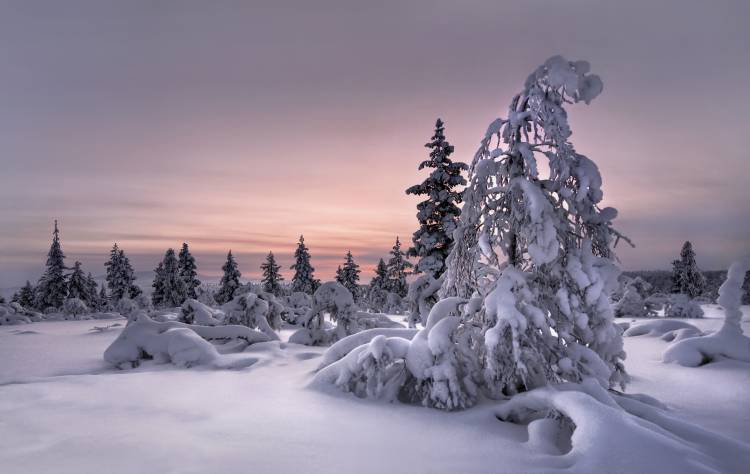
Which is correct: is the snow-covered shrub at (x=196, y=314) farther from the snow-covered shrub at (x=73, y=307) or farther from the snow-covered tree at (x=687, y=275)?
the snow-covered tree at (x=687, y=275)

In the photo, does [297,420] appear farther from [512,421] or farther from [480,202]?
[480,202]

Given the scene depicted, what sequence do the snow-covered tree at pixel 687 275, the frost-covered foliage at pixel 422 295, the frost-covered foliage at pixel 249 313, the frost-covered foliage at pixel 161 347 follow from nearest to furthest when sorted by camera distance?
the frost-covered foliage at pixel 161 347, the frost-covered foliage at pixel 422 295, the frost-covered foliage at pixel 249 313, the snow-covered tree at pixel 687 275

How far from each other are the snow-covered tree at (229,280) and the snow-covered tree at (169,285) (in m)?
6.56

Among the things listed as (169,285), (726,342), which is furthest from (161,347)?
(169,285)

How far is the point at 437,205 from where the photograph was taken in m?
17.1

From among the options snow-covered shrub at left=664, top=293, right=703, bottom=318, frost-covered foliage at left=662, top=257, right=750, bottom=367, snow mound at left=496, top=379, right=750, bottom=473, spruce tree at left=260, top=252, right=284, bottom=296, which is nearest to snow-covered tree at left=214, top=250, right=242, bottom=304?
spruce tree at left=260, top=252, right=284, bottom=296

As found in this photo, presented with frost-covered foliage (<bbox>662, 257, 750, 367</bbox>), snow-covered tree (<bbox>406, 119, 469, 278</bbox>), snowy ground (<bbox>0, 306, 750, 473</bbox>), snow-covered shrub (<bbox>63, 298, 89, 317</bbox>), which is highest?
snow-covered tree (<bbox>406, 119, 469, 278</bbox>)

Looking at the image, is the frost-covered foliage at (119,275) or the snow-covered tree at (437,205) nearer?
the snow-covered tree at (437,205)

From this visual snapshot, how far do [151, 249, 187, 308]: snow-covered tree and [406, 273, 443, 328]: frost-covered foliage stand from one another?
1596 inches

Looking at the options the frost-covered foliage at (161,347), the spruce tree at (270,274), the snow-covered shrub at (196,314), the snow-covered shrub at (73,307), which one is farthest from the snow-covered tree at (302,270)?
the frost-covered foliage at (161,347)

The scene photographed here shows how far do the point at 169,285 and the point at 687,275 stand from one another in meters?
64.4

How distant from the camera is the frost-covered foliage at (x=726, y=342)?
11.0 m

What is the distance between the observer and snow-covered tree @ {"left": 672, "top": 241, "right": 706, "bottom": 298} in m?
53.8

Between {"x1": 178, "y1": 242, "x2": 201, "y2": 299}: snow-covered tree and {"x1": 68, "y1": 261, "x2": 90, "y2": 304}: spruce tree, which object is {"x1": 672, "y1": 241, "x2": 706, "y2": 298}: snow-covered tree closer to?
{"x1": 178, "y1": 242, "x2": 201, "y2": 299}: snow-covered tree
